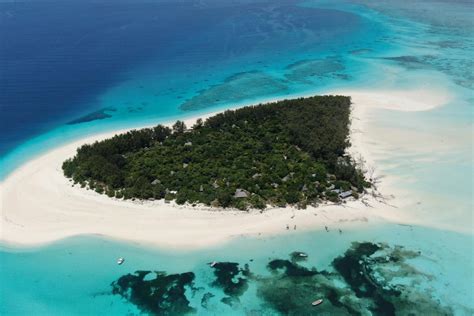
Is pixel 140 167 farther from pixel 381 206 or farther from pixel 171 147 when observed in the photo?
pixel 381 206

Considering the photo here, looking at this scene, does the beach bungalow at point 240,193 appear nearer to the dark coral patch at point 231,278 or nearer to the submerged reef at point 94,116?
the dark coral patch at point 231,278

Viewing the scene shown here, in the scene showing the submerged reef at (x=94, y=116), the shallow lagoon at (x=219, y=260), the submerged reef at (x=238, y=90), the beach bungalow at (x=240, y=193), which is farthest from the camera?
the submerged reef at (x=238, y=90)

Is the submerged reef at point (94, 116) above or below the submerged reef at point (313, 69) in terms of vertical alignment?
below

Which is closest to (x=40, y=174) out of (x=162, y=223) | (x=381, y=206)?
(x=162, y=223)

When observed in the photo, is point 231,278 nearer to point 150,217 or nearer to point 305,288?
point 305,288

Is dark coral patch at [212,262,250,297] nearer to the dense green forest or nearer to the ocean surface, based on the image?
the ocean surface

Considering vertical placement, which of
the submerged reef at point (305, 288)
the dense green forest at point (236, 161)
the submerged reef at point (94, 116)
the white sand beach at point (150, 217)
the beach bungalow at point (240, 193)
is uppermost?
the submerged reef at point (94, 116)

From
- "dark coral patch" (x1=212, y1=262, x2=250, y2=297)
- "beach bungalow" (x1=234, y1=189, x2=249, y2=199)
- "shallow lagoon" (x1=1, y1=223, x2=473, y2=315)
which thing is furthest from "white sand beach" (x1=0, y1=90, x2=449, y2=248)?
"dark coral patch" (x1=212, y1=262, x2=250, y2=297)

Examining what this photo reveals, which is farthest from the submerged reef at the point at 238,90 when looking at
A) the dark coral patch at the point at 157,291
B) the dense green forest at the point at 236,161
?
the dark coral patch at the point at 157,291
